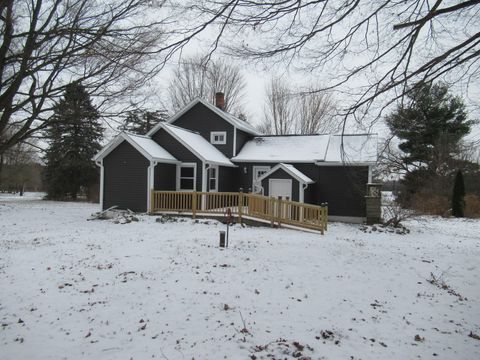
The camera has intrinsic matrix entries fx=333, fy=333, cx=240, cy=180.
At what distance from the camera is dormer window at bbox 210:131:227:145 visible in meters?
20.0

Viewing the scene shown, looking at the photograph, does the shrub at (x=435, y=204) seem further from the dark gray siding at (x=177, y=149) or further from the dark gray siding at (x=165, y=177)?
the dark gray siding at (x=165, y=177)

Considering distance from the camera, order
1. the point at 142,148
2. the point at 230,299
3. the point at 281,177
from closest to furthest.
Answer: the point at 230,299 < the point at 142,148 < the point at 281,177

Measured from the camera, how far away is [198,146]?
17.9 meters

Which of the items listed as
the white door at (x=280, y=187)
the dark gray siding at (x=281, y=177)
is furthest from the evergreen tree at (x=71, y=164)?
the white door at (x=280, y=187)

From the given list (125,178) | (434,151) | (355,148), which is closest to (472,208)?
(434,151)

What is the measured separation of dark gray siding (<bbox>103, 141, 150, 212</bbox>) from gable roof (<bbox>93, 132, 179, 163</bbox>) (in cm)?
24

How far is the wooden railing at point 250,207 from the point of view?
536 inches

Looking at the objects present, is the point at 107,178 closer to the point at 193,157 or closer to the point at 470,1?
the point at 193,157

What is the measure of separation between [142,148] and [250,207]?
5926 millimetres

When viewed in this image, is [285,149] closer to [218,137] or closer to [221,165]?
[218,137]

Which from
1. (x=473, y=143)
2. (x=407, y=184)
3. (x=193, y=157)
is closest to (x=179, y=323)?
(x=473, y=143)

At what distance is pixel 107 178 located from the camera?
16938mm

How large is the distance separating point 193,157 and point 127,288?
38.5 feet

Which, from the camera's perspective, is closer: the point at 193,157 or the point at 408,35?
the point at 408,35
